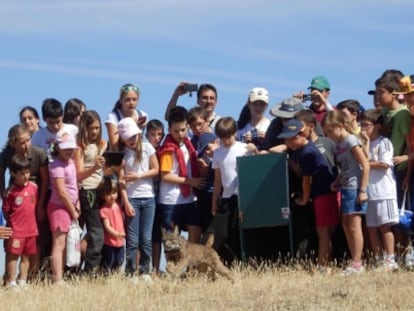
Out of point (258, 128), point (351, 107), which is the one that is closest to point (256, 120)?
point (258, 128)

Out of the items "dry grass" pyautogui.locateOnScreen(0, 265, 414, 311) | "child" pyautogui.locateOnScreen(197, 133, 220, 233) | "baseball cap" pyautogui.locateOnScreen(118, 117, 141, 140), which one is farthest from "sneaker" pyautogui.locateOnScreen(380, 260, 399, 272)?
"baseball cap" pyautogui.locateOnScreen(118, 117, 141, 140)

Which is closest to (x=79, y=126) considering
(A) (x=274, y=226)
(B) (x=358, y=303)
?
(A) (x=274, y=226)

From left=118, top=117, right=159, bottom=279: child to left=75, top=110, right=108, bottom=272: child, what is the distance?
329 mm

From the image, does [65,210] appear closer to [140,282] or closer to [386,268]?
[140,282]

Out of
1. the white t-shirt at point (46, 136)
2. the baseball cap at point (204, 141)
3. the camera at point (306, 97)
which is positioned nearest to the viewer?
the white t-shirt at point (46, 136)

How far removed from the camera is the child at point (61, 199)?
38.2 ft

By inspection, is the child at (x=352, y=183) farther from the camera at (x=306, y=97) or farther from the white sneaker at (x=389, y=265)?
the camera at (x=306, y=97)

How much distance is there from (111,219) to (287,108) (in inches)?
107

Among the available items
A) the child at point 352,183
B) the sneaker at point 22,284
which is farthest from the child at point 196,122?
the sneaker at point 22,284

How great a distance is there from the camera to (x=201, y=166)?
1283 cm

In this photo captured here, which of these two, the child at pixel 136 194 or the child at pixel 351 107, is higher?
the child at pixel 351 107

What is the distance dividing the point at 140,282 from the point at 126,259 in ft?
3.11

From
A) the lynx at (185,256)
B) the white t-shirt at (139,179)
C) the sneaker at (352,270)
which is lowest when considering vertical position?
the sneaker at (352,270)

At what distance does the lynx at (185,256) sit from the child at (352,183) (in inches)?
60.7
